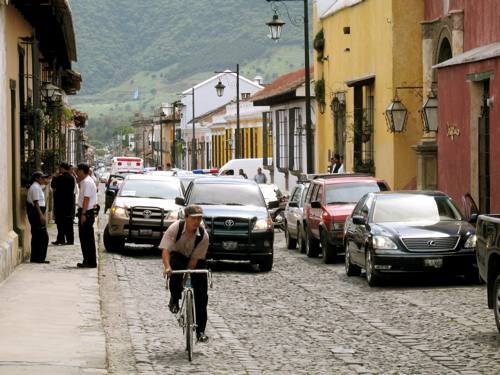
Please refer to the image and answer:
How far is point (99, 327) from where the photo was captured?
14.8 m

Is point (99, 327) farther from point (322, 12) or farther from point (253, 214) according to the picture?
point (322, 12)

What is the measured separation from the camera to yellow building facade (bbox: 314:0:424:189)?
3597 centimetres

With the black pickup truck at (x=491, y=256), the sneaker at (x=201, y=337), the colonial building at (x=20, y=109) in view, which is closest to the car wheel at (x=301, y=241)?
the colonial building at (x=20, y=109)

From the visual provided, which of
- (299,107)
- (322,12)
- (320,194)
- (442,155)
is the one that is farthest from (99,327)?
(299,107)

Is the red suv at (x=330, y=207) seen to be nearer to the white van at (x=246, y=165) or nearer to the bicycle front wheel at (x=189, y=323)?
the bicycle front wheel at (x=189, y=323)

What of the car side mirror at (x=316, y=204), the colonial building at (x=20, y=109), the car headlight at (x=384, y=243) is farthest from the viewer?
the car side mirror at (x=316, y=204)

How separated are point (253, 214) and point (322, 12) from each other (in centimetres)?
2406

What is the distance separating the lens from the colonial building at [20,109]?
67.5 feet

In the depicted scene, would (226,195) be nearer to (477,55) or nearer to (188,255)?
(477,55)

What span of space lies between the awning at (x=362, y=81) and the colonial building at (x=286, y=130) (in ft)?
30.3

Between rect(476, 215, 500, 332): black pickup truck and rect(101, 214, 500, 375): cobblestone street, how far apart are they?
447mm

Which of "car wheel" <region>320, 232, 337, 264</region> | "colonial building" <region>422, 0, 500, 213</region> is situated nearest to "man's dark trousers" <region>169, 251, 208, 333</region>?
"car wheel" <region>320, 232, 337, 264</region>

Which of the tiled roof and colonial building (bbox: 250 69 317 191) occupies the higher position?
the tiled roof

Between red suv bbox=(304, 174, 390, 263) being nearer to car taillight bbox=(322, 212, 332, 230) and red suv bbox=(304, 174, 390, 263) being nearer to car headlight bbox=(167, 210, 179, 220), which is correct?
car taillight bbox=(322, 212, 332, 230)
